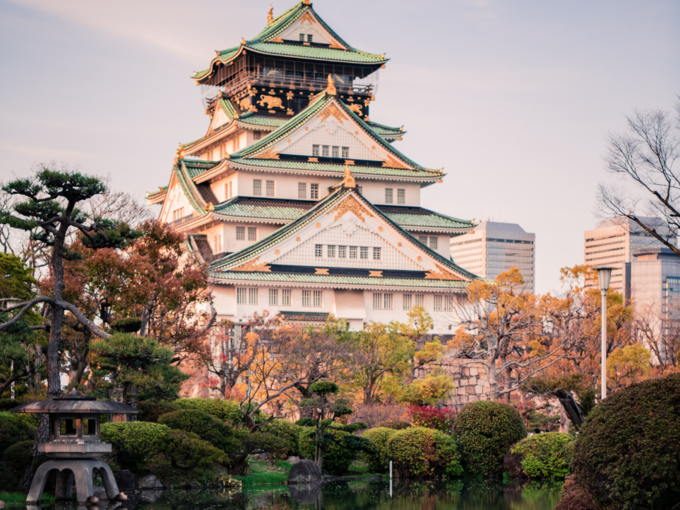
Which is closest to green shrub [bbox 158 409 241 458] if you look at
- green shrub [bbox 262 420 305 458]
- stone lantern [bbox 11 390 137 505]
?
green shrub [bbox 262 420 305 458]

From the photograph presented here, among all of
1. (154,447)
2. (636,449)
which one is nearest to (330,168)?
(154,447)

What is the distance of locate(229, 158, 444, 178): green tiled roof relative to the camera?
174ft

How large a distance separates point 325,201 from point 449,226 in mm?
9110

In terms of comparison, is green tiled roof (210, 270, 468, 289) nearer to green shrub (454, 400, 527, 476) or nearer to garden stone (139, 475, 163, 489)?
green shrub (454, 400, 527, 476)

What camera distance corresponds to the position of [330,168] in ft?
179

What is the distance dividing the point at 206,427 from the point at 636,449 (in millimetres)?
15150

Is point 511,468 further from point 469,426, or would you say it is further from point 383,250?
point 383,250

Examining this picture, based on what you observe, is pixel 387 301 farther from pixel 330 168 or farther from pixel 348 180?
pixel 330 168

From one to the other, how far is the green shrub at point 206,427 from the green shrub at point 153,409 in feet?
2.64

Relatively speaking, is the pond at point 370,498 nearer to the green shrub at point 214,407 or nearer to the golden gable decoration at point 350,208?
the green shrub at point 214,407

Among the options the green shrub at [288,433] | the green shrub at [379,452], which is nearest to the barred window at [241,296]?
the green shrub at [288,433]

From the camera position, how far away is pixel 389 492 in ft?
92.9

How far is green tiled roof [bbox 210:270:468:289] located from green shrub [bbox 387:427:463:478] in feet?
58.7

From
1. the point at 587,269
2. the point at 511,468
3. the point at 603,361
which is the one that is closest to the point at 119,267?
the point at 511,468
